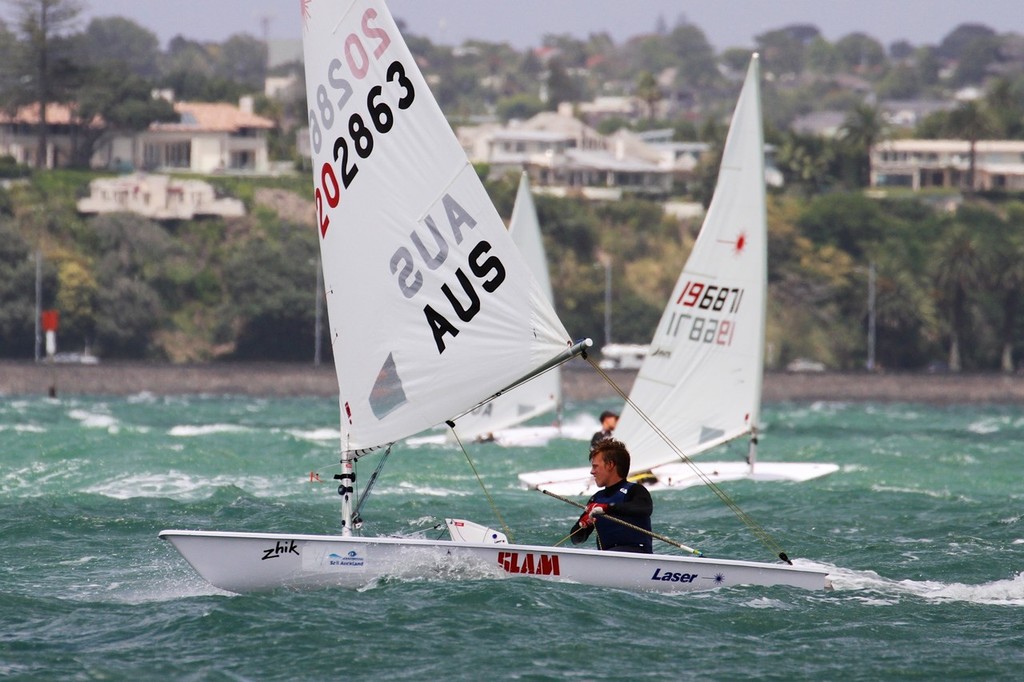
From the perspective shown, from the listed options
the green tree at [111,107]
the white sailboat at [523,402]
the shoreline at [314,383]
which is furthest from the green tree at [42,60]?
the white sailboat at [523,402]

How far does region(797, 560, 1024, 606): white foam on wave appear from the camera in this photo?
49.0 ft

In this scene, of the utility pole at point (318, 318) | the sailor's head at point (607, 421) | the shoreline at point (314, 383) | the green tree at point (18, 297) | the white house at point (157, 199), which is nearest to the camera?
the sailor's head at point (607, 421)

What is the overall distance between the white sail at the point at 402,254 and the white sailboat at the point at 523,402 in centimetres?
1946

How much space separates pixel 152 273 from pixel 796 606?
7598 cm

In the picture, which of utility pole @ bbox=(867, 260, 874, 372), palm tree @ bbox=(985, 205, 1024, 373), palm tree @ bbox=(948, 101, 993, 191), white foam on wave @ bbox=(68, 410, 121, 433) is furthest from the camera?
palm tree @ bbox=(948, 101, 993, 191)

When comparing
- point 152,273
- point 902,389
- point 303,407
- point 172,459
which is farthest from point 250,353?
point 172,459

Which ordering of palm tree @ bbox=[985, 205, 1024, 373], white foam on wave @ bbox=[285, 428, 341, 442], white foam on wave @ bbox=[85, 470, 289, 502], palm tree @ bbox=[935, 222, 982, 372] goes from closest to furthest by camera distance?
white foam on wave @ bbox=[85, 470, 289, 502]
white foam on wave @ bbox=[285, 428, 341, 442]
palm tree @ bbox=[935, 222, 982, 372]
palm tree @ bbox=[985, 205, 1024, 373]

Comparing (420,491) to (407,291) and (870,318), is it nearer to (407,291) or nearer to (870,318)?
(407,291)

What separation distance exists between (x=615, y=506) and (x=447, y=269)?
2.40 meters

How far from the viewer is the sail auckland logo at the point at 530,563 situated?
45.0 ft

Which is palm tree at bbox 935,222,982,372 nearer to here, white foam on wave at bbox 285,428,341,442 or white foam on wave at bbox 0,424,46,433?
white foam on wave at bbox 285,428,341,442

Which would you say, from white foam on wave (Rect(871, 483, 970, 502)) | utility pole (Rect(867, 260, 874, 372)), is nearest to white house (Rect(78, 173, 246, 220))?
utility pole (Rect(867, 260, 874, 372))

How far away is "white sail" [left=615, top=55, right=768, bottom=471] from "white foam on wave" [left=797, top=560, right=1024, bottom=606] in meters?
8.62

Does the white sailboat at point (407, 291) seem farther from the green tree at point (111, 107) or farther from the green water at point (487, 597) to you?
the green tree at point (111, 107)
